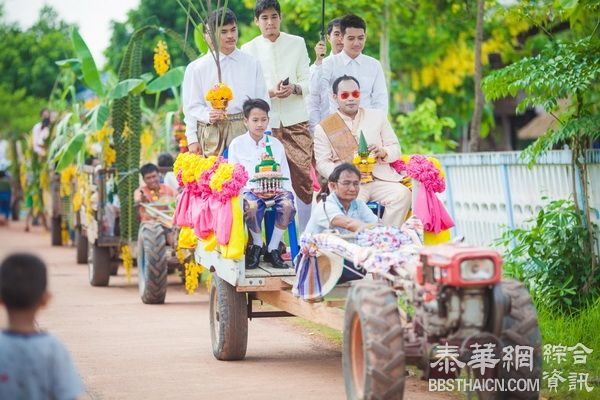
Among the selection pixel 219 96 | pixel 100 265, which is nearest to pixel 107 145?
pixel 100 265

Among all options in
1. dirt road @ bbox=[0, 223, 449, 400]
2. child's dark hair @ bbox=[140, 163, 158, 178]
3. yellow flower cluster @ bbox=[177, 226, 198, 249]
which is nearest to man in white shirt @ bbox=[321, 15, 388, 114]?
yellow flower cluster @ bbox=[177, 226, 198, 249]

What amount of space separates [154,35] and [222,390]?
25612 millimetres

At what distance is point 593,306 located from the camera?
10250 mm

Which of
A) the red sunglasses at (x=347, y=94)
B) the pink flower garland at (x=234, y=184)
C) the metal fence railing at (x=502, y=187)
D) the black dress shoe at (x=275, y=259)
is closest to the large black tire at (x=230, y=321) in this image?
the black dress shoe at (x=275, y=259)

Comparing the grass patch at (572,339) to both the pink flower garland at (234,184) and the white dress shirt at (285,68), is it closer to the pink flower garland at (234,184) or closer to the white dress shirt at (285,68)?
the pink flower garland at (234,184)

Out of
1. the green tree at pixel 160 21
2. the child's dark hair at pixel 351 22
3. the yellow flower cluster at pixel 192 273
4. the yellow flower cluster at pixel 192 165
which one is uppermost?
the green tree at pixel 160 21

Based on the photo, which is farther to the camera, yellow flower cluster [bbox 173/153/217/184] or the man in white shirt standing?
the man in white shirt standing

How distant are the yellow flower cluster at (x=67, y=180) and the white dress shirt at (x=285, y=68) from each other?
847cm

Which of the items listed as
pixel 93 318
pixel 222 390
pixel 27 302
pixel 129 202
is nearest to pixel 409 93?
pixel 129 202

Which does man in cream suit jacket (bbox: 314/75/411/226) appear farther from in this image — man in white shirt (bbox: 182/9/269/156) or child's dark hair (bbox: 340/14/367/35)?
man in white shirt (bbox: 182/9/269/156)

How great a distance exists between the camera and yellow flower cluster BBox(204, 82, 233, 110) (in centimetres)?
1056

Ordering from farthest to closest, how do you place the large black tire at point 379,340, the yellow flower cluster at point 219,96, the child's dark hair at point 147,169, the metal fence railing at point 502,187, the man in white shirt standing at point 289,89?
1. the child's dark hair at point 147,169
2. the metal fence railing at point 502,187
3. the man in white shirt standing at point 289,89
4. the yellow flower cluster at point 219,96
5. the large black tire at point 379,340

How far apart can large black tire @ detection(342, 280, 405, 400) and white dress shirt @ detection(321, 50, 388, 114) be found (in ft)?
13.7

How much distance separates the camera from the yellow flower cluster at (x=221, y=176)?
940 centimetres
